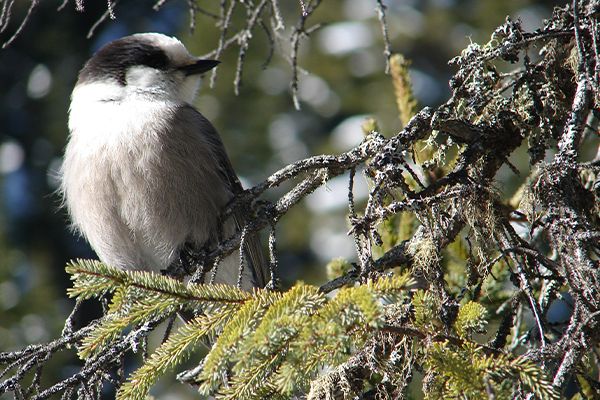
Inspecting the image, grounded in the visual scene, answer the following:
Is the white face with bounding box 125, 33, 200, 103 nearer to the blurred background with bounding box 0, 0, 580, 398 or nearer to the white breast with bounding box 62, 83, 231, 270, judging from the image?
the white breast with bounding box 62, 83, 231, 270

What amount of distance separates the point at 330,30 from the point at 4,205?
12.3 feet

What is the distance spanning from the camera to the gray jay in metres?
3.27

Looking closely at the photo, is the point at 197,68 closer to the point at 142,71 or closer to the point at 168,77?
the point at 168,77

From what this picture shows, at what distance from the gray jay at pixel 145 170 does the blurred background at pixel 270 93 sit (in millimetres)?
3445

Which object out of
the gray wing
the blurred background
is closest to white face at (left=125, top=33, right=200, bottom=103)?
the gray wing

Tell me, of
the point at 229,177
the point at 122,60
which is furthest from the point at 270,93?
the point at 229,177

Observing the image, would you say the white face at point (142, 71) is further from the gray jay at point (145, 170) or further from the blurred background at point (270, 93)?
the blurred background at point (270, 93)

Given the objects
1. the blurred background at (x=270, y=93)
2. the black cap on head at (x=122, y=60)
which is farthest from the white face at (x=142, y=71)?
the blurred background at (x=270, y=93)

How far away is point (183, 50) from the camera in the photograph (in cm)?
400

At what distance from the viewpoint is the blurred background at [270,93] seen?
7.59 meters

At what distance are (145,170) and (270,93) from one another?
17.5 ft

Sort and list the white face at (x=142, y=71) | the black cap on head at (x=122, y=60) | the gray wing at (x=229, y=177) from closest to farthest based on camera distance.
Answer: the gray wing at (x=229, y=177) < the white face at (x=142, y=71) < the black cap on head at (x=122, y=60)

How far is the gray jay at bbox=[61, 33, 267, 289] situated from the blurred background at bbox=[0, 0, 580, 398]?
3445 mm

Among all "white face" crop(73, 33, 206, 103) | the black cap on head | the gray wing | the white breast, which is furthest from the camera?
the black cap on head
